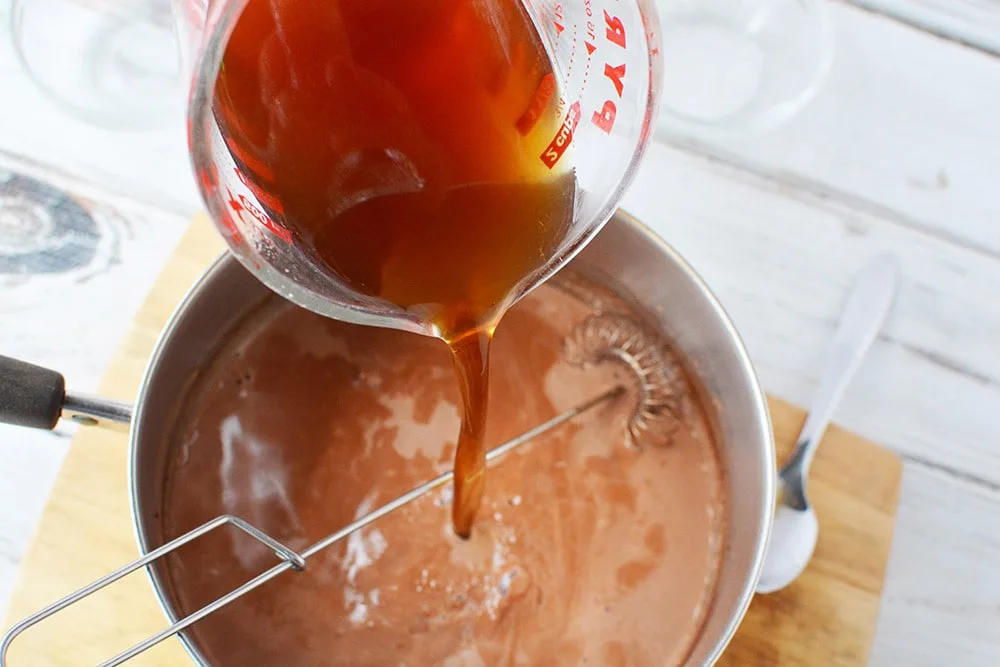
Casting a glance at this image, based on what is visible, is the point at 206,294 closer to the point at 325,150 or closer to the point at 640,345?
the point at 325,150

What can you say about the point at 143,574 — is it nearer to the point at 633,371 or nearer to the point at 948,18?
the point at 633,371

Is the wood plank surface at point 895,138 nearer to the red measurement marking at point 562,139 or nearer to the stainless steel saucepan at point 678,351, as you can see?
the stainless steel saucepan at point 678,351

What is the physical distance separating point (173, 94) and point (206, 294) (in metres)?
0.40

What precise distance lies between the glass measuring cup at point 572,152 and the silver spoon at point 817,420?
0.35 meters

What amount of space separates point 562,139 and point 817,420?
16.6 inches

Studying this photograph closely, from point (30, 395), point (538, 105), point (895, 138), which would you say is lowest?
point (895, 138)

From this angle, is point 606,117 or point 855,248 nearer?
point 606,117

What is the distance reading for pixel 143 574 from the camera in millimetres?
784

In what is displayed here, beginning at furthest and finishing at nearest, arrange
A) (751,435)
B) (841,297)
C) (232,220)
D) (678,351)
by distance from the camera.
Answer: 1. (841,297)
2. (678,351)
3. (751,435)
4. (232,220)

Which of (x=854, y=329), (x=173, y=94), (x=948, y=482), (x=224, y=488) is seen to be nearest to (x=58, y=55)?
(x=173, y=94)

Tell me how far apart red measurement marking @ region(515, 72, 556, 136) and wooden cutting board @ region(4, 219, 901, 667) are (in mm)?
433

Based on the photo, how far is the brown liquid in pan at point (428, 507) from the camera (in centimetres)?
78

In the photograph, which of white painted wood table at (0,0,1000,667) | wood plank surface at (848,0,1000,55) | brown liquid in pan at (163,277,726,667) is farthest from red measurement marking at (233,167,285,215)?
wood plank surface at (848,0,1000,55)

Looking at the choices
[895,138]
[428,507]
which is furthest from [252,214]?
[895,138]
